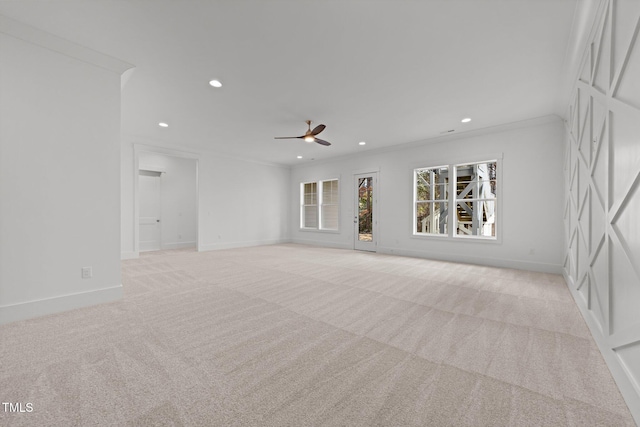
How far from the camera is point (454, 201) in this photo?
5.61 m

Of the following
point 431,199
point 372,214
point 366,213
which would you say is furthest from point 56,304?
point 366,213

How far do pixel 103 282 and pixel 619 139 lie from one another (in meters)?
4.80

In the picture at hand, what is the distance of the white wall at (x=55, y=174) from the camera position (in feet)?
7.60

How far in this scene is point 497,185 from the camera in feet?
16.6

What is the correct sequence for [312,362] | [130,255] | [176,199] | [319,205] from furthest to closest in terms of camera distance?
1. [319,205]
2. [176,199]
3. [130,255]
4. [312,362]

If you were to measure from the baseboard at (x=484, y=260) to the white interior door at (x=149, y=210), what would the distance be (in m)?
6.82

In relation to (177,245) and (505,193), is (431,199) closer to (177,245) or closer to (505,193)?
(505,193)

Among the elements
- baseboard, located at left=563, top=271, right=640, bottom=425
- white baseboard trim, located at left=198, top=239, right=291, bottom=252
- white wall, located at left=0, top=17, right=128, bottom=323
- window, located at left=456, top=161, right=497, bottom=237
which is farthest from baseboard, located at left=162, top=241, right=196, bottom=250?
baseboard, located at left=563, top=271, right=640, bottom=425

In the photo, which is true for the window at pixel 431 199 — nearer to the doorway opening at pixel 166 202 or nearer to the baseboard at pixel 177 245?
the doorway opening at pixel 166 202

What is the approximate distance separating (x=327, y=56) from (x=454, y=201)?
4385 mm

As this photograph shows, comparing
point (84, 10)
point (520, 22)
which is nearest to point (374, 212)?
point (520, 22)

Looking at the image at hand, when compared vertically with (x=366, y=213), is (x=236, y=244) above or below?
below

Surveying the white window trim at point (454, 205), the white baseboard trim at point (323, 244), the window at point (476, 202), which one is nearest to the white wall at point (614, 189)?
the white window trim at point (454, 205)

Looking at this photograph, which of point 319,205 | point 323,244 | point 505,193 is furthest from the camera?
point 319,205
